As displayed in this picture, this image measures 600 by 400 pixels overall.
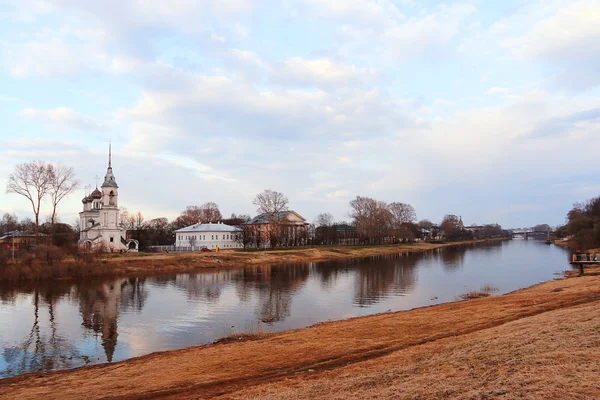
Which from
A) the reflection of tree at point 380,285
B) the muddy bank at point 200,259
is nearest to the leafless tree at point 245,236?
the muddy bank at point 200,259

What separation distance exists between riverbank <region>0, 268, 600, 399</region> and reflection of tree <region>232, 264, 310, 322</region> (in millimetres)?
8203

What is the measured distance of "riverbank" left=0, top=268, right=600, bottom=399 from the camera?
28.7 feet

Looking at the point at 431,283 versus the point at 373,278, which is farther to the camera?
the point at 373,278

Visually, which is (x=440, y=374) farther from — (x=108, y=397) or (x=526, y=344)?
(x=108, y=397)

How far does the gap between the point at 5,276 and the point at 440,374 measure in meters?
50.9

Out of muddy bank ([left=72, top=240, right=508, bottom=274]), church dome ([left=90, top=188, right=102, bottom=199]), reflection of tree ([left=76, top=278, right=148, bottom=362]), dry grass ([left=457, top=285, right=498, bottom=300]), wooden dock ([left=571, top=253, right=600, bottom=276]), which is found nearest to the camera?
reflection of tree ([left=76, top=278, right=148, bottom=362])

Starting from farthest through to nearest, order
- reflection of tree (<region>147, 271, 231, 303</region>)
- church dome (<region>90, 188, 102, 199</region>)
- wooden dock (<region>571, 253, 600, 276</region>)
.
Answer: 1. church dome (<region>90, 188, 102, 199</region>)
2. reflection of tree (<region>147, 271, 231, 303</region>)
3. wooden dock (<region>571, 253, 600, 276</region>)

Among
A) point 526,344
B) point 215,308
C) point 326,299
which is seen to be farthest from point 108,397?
point 326,299

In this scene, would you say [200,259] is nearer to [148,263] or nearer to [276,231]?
[148,263]

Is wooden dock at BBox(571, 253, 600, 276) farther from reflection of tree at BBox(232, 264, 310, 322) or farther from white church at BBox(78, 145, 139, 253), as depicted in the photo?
white church at BBox(78, 145, 139, 253)

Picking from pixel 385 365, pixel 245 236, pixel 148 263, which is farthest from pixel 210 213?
pixel 385 365

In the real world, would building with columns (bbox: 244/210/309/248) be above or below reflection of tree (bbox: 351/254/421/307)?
above

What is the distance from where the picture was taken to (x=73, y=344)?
2103cm

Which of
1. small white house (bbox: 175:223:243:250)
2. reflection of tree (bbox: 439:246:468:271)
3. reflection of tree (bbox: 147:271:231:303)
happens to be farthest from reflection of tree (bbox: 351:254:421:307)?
small white house (bbox: 175:223:243:250)
